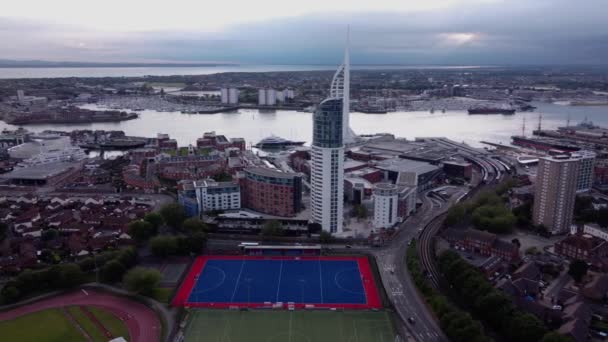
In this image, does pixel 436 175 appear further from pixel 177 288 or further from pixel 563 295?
pixel 177 288

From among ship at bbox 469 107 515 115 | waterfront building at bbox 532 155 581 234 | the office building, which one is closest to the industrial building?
waterfront building at bbox 532 155 581 234

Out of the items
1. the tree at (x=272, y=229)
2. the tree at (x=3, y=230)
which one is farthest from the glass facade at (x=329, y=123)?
the tree at (x=3, y=230)

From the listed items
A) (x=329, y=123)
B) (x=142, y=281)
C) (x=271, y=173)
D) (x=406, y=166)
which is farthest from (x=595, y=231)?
(x=142, y=281)

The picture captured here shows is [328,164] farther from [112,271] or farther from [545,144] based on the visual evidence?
[545,144]

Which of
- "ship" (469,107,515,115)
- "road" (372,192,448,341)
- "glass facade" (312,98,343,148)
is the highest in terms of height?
"glass facade" (312,98,343,148)

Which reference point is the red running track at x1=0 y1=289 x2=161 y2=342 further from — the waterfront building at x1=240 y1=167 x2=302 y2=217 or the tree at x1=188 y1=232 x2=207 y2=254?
the waterfront building at x1=240 y1=167 x2=302 y2=217

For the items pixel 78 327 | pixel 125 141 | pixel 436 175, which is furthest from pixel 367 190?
Answer: pixel 125 141

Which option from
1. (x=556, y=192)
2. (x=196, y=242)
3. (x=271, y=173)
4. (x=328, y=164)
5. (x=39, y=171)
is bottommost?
(x=196, y=242)
